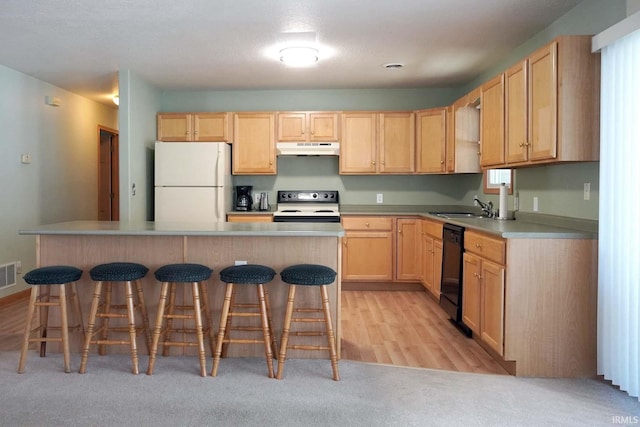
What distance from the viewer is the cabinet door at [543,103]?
2.71 m

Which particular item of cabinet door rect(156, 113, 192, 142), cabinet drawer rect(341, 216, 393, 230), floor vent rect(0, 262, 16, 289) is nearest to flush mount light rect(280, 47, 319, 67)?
cabinet drawer rect(341, 216, 393, 230)

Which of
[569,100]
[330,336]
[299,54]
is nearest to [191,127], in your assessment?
[299,54]

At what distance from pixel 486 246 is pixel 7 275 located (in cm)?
446

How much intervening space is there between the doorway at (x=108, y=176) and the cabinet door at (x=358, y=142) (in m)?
3.55

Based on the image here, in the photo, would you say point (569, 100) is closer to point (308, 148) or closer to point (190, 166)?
point (308, 148)

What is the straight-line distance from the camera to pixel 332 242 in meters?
2.95

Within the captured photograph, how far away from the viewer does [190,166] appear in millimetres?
5039

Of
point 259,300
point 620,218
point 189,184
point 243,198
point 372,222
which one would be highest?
point 189,184

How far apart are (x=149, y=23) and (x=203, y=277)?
6.54 feet

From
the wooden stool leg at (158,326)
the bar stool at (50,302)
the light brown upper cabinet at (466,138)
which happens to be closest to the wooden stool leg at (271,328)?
the wooden stool leg at (158,326)

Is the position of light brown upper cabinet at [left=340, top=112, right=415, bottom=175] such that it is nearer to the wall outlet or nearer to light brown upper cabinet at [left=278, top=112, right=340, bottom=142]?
light brown upper cabinet at [left=278, top=112, right=340, bottom=142]

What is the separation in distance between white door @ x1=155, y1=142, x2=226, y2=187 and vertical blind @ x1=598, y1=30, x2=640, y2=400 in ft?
12.1

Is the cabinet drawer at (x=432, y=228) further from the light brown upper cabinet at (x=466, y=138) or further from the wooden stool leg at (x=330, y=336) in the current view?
the wooden stool leg at (x=330, y=336)

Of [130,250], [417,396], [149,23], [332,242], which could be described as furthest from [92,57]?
[417,396]
